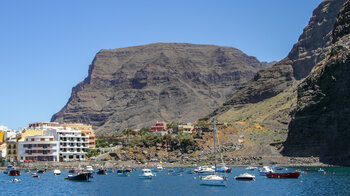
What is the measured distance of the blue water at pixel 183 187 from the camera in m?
91.4

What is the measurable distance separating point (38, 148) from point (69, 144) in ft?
38.8

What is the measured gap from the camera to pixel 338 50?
502ft

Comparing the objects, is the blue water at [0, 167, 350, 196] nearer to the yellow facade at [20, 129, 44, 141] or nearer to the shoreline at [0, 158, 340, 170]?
the shoreline at [0, 158, 340, 170]

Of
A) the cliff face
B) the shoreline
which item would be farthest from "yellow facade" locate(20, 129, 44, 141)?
the cliff face

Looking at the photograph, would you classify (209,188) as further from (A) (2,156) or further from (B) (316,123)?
(A) (2,156)

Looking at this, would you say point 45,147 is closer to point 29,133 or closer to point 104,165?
point 29,133

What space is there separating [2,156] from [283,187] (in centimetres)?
11795

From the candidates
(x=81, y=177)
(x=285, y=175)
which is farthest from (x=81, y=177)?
(x=285, y=175)

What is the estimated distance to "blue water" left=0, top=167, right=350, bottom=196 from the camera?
91.4 metres

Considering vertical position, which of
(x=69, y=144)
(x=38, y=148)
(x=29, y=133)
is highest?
(x=29, y=133)

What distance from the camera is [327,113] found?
484 ft

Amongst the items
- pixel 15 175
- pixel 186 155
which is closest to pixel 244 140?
pixel 186 155

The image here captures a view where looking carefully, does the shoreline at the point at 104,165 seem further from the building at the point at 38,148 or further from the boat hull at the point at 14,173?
the boat hull at the point at 14,173

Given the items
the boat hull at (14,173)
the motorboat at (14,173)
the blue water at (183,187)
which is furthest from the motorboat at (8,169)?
the blue water at (183,187)
